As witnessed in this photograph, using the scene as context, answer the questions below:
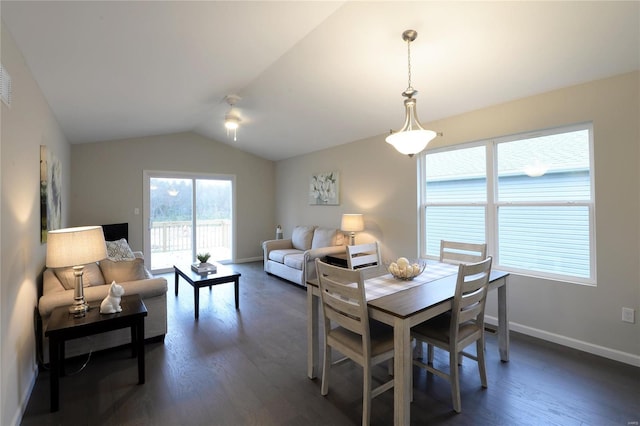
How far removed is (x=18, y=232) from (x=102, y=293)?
83cm

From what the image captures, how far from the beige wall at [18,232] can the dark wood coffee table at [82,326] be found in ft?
0.54

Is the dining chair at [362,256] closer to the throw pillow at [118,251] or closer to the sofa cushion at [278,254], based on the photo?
the sofa cushion at [278,254]

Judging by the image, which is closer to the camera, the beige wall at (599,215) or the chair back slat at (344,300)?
the chair back slat at (344,300)

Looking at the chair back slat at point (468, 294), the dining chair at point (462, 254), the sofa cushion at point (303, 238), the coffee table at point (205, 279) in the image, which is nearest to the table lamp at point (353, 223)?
the sofa cushion at point (303, 238)

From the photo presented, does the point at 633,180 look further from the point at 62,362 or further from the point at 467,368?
the point at 62,362

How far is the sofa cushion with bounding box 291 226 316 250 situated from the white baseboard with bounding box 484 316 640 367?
3354 mm

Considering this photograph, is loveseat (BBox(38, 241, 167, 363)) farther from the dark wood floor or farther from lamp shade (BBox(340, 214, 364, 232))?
lamp shade (BBox(340, 214, 364, 232))

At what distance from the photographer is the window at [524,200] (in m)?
2.76

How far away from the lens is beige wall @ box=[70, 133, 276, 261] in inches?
197

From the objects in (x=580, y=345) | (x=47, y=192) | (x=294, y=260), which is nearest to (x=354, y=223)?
(x=294, y=260)

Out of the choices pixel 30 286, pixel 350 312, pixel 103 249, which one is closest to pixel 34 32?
pixel 103 249

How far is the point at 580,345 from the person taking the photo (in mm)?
2684

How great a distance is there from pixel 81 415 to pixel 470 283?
2.61m

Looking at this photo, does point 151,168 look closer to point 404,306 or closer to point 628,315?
point 404,306
